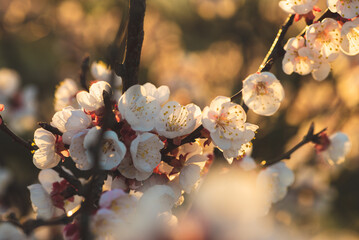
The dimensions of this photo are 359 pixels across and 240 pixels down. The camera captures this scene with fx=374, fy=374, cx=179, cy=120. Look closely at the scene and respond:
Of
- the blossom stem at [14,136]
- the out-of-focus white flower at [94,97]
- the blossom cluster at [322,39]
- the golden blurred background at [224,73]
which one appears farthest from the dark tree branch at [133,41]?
the golden blurred background at [224,73]

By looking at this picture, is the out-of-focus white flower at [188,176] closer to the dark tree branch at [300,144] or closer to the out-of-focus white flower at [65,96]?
the dark tree branch at [300,144]

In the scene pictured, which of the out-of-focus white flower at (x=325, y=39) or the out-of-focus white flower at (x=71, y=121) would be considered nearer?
the out-of-focus white flower at (x=71, y=121)

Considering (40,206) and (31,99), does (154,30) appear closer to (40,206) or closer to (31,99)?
(31,99)

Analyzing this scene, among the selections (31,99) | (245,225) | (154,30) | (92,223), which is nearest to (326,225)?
(154,30)

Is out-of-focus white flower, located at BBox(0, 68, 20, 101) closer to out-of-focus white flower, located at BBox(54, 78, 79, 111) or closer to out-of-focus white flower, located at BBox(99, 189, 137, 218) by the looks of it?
out-of-focus white flower, located at BBox(54, 78, 79, 111)

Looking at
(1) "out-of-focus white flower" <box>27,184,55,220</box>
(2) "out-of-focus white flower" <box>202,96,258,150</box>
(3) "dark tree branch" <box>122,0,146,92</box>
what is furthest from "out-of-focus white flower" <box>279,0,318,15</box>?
(1) "out-of-focus white flower" <box>27,184,55,220</box>

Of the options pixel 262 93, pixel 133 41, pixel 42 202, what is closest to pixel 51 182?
pixel 42 202
